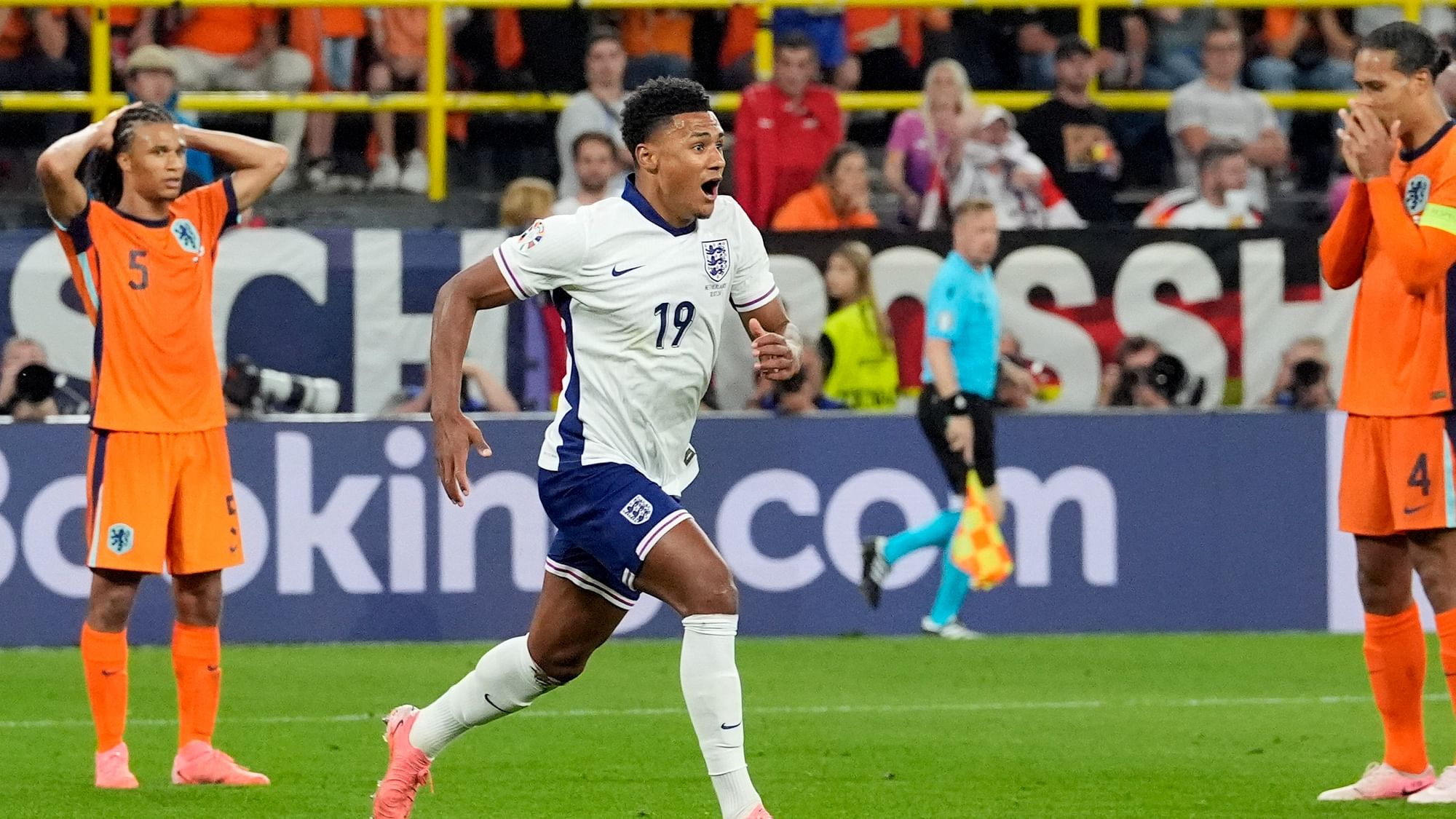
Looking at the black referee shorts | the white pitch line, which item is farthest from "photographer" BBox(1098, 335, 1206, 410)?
the white pitch line

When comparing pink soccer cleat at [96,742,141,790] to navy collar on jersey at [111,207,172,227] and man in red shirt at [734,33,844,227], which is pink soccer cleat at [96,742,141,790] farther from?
man in red shirt at [734,33,844,227]

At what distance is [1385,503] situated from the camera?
7219 mm

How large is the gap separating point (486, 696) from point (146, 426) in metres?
1.96

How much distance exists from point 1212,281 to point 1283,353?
0.55m

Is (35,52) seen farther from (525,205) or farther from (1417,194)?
(1417,194)

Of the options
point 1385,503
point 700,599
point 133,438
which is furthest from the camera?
point 133,438

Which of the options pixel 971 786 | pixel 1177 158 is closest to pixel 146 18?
pixel 1177 158

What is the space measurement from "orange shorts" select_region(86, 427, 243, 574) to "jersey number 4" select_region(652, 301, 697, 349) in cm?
221

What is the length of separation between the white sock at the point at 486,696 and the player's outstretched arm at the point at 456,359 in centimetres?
50

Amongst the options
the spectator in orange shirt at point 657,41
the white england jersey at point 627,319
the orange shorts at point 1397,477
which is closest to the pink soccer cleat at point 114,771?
the white england jersey at point 627,319

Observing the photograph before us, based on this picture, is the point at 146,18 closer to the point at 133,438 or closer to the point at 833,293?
the point at 833,293

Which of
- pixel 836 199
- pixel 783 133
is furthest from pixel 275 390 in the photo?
pixel 783 133

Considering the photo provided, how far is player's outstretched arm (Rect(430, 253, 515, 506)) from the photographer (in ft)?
19.9

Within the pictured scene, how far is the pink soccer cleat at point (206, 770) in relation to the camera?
770cm
